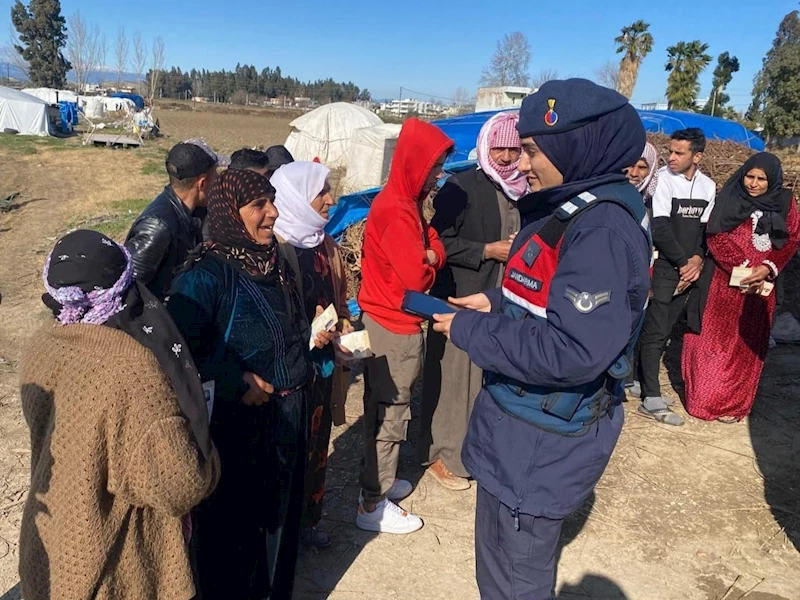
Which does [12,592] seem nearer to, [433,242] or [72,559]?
[72,559]

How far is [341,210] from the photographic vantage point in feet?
22.1

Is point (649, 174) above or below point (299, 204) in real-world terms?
above

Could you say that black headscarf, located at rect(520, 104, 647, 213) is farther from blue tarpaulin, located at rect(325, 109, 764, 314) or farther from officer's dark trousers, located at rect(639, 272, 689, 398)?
blue tarpaulin, located at rect(325, 109, 764, 314)

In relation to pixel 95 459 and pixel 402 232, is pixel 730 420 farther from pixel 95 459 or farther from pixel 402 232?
pixel 95 459

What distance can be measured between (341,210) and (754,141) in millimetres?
6284

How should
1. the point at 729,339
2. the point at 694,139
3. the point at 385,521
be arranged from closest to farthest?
the point at 385,521, the point at 694,139, the point at 729,339

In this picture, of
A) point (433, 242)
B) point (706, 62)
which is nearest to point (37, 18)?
point (706, 62)

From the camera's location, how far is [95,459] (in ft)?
5.23

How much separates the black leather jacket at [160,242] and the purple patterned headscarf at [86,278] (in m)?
1.36

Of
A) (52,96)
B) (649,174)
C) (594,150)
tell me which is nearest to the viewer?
(594,150)

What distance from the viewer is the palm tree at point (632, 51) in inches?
1179

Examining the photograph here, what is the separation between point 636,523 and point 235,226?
2.73 metres

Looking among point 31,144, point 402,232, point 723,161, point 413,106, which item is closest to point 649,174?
point 402,232

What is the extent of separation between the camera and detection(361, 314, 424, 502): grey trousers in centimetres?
308
